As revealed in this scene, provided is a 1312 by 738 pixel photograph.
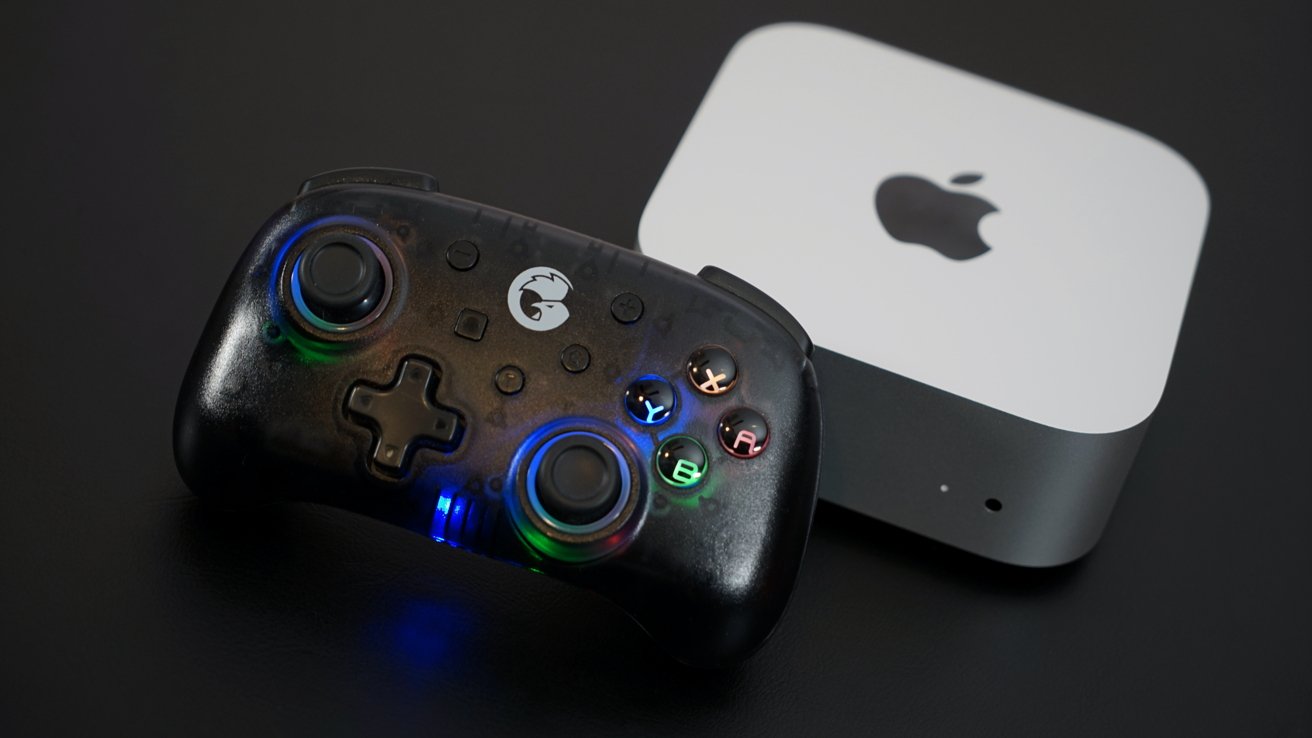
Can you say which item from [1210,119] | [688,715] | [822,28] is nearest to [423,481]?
[688,715]

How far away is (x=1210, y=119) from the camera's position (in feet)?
4.53

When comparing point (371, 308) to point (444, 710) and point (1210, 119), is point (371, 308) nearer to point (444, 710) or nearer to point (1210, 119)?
point (444, 710)

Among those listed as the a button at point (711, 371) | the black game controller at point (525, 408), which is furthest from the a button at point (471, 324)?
the a button at point (711, 371)

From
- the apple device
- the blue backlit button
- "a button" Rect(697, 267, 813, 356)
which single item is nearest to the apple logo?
the apple device

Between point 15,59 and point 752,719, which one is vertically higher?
point 15,59

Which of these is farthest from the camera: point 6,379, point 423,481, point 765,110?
point 765,110

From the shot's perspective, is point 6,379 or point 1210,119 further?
point 1210,119

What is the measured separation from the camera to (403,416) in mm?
845

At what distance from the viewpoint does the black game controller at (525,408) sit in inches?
32.9

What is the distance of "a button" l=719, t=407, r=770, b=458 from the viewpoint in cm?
85

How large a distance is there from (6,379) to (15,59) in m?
0.33

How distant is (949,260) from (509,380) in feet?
1.13

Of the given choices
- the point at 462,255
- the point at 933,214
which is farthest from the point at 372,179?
the point at 933,214

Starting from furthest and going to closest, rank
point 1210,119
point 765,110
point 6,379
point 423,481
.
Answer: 1. point 1210,119
2. point 765,110
3. point 6,379
4. point 423,481
